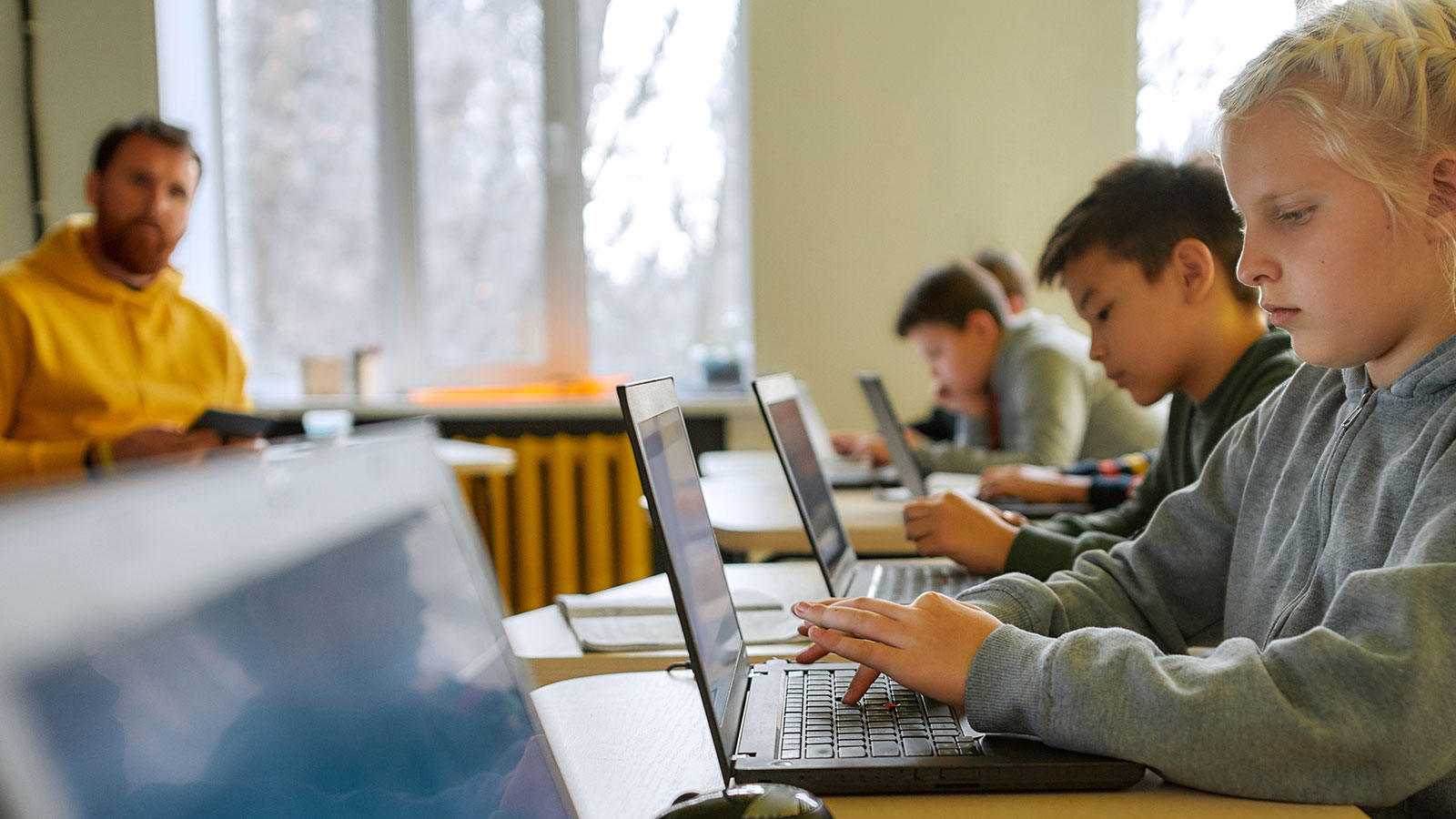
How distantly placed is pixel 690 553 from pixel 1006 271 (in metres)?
2.99

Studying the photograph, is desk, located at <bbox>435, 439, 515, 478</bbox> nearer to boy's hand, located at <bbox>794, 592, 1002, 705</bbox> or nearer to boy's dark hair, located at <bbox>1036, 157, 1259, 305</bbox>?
boy's dark hair, located at <bbox>1036, 157, 1259, 305</bbox>

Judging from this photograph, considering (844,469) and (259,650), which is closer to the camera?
(259,650)

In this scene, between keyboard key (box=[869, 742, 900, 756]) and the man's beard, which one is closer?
keyboard key (box=[869, 742, 900, 756])

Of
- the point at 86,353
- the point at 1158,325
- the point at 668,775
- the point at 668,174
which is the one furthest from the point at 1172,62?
the point at 668,775

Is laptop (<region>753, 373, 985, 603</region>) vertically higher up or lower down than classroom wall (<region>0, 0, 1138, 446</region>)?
lower down

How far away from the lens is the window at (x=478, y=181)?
13.8 ft

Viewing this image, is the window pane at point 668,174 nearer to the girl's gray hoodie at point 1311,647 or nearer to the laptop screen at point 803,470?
the laptop screen at point 803,470

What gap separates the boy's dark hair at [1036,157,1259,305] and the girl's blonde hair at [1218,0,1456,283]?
733 mm

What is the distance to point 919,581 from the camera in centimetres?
150

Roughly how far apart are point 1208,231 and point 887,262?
2394mm

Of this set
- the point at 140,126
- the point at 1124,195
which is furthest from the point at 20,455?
the point at 1124,195

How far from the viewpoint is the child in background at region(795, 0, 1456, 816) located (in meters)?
0.67

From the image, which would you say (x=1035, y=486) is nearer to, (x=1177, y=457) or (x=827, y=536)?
(x=1177, y=457)

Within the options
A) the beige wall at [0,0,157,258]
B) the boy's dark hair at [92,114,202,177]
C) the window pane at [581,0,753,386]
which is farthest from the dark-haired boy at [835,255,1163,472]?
the beige wall at [0,0,157,258]
